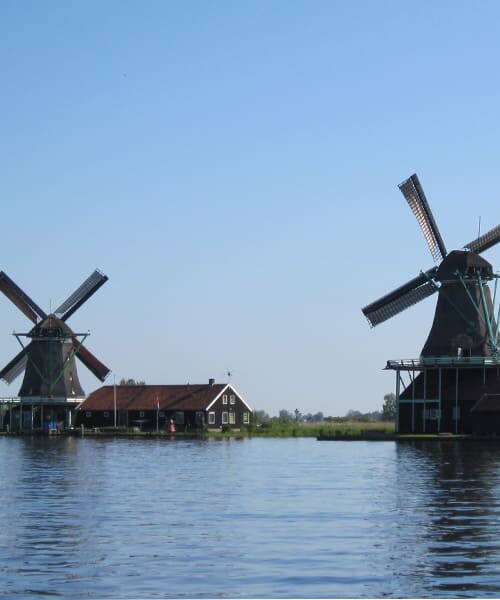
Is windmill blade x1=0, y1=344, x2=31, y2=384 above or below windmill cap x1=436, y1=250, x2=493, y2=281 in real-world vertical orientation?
below

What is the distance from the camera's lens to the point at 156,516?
31.5m

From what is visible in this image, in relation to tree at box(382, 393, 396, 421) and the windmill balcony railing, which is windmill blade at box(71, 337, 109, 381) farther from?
tree at box(382, 393, 396, 421)

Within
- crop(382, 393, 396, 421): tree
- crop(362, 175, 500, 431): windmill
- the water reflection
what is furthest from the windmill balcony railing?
crop(382, 393, 396, 421): tree

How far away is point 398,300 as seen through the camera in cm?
8225

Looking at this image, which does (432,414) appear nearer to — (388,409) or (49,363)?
(49,363)

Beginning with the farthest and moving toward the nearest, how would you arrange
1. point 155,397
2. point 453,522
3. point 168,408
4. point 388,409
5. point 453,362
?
point 388,409 → point 155,397 → point 168,408 → point 453,362 → point 453,522

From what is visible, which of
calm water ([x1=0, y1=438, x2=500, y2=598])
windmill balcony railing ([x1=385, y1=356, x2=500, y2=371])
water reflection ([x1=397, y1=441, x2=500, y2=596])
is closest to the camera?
calm water ([x1=0, y1=438, x2=500, y2=598])

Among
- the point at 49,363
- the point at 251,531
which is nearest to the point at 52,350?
the point at 49,363

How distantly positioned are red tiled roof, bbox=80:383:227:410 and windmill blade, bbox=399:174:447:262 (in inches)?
1083

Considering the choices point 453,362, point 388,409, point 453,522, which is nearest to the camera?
point 453,522

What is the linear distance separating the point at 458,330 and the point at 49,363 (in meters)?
39.7

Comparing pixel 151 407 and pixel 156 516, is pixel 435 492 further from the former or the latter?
pixel 151 407

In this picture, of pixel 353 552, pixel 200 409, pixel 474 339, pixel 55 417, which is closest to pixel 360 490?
pixel 353 552

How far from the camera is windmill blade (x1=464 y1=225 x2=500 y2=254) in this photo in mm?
81062
